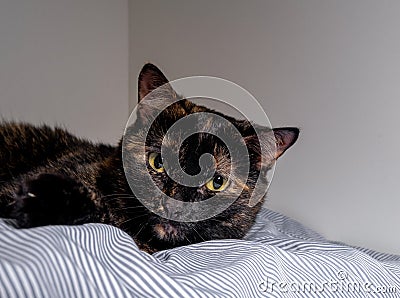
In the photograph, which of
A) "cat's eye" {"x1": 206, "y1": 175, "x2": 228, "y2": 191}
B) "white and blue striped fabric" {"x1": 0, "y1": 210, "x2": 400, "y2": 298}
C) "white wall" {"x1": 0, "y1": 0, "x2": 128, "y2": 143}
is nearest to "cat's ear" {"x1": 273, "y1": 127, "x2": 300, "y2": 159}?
"cat's eye" {"x1": 206, "y1": 175, "x2": 228, "y2": 191}

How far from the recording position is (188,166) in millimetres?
956

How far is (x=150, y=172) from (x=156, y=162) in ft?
0.09

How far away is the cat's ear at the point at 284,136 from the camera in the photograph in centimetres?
104

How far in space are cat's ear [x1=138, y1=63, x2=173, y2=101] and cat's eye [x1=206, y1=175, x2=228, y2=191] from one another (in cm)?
24

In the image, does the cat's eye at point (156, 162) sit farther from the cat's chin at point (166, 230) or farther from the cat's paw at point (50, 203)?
the cat's paw at point (50, 203)

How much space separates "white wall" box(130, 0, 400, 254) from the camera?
1.32 metres

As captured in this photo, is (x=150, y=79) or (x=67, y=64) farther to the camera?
(x=67, y=64)

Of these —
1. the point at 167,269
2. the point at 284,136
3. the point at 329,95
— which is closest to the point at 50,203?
the point at 167,269

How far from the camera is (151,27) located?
2.20 m

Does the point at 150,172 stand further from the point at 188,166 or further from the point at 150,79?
the point at 150,79

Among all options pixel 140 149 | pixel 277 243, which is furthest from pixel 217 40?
pixel 277 243

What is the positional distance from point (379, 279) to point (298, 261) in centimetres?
16

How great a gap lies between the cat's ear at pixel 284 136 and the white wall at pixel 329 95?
420 millimetres

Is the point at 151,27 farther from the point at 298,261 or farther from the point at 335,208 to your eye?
the point at 298,261
